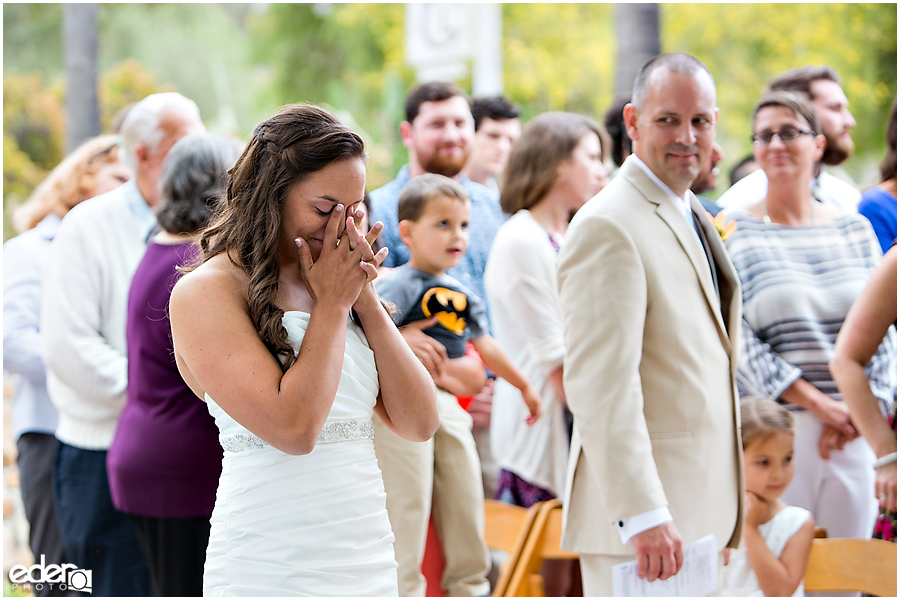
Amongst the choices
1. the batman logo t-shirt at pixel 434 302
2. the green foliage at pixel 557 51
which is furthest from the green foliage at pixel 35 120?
the batman logo t-shirt at pixel 434 302

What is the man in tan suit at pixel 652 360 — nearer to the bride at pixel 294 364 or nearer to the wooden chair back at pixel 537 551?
the bride at pixel 294 364

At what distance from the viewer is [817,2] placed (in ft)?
52.8

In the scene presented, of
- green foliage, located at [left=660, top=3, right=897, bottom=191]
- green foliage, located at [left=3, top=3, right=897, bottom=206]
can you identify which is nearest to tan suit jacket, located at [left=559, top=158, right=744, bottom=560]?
green foliage, located at [left=3, top=3, right=897, bottom=206]

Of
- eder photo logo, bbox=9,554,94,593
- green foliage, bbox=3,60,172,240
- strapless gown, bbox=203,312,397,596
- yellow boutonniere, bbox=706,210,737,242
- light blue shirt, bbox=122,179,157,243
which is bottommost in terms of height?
eder photo logo, bbox=9,554,94,593

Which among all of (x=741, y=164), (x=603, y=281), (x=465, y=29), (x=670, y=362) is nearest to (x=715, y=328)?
(x=670, y=362)

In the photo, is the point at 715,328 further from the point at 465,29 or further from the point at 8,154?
the point at 8,154

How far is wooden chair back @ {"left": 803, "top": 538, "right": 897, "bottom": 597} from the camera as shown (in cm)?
288

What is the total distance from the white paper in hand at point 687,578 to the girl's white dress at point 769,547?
0.72 metres

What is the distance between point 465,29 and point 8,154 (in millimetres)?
9847

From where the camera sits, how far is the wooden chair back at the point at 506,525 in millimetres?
3375

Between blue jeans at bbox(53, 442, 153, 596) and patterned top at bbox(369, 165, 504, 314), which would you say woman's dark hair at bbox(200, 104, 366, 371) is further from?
blue jeans at bbox(53, 442, 153, 596)

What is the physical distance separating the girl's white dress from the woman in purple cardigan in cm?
182

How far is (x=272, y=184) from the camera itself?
1828 millimetres

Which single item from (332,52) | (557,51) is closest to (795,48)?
(557,51)
